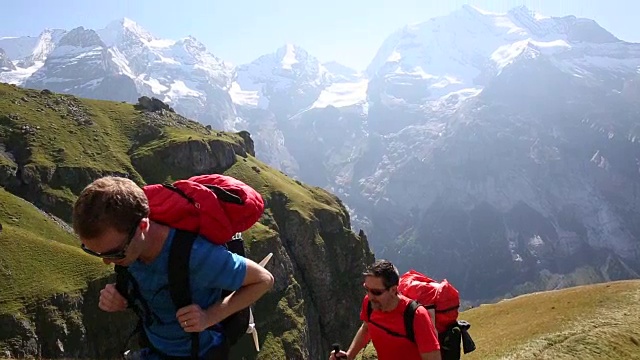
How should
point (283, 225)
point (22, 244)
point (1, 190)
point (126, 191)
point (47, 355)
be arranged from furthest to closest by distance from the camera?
point (283, 225), point (1, 190), point (22, 244), point (47, 355), point (126, 191)

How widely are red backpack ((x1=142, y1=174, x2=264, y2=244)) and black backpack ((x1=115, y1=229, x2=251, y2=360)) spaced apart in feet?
0.60

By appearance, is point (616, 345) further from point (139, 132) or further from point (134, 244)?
point (139, 132)

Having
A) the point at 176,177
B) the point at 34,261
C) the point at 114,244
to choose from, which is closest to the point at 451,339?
the point at 114,244

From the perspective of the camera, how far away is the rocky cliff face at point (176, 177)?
297ft

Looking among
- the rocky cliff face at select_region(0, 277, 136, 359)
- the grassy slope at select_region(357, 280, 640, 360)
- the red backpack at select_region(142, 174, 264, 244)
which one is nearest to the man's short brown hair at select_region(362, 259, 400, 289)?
the red backpack at select_region(142, 174, 264, 244)

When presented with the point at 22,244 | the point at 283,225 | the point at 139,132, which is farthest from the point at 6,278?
the point at 139,132

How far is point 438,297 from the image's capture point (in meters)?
12.9

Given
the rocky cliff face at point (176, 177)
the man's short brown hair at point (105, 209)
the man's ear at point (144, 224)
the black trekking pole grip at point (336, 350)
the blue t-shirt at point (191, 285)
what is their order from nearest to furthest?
the man's short brown hair at point (105, 209), the man's ear at point (144, 224), the blue t-shirt at point (191, 285), the black trekking pole grip at point (336, 350), the rocky cliff face at point (176, 177)

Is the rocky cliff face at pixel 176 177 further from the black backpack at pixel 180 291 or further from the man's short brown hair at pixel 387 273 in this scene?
the black backpack at pixel 180 291

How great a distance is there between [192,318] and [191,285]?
1.50ft

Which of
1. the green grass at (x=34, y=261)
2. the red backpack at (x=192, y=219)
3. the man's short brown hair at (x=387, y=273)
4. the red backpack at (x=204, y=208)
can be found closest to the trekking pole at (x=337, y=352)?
the man's short brown hair at (x=387, y=273)

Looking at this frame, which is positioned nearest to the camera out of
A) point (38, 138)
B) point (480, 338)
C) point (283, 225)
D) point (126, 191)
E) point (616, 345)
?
point (126, 191)

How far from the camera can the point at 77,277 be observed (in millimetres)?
93562

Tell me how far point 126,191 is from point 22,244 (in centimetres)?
10490
